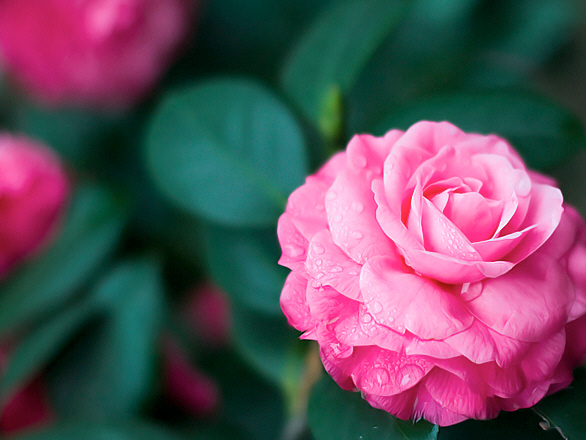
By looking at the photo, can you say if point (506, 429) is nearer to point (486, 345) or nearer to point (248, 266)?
point (486, 345)

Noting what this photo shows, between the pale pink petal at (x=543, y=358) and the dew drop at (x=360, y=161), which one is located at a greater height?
the dew drop at (x=360, y=161)

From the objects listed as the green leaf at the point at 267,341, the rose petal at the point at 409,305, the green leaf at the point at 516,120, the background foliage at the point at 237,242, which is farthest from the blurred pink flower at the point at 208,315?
the rose petal at the point at 409,305

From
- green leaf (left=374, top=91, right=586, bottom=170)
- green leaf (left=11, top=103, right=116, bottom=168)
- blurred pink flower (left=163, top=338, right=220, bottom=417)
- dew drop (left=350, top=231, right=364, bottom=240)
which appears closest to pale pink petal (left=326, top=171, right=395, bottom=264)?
dew drop (left=350, top=231, right=364, bottom=240)

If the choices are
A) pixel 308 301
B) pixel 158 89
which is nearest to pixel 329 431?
pixel 308 301

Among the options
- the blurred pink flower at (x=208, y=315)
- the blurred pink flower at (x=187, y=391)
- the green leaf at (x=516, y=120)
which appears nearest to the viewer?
the green leaf at (x=516, y=120)

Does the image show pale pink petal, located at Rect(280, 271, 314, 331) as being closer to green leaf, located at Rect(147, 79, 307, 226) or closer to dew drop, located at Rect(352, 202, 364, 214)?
dew drop, located at Rect(352, 202, 364, 214)

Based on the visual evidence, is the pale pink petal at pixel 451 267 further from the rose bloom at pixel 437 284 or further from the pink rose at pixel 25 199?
the pink rose at pixel 25 199

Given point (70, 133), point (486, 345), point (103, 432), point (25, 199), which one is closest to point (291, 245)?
point (486, 345)
